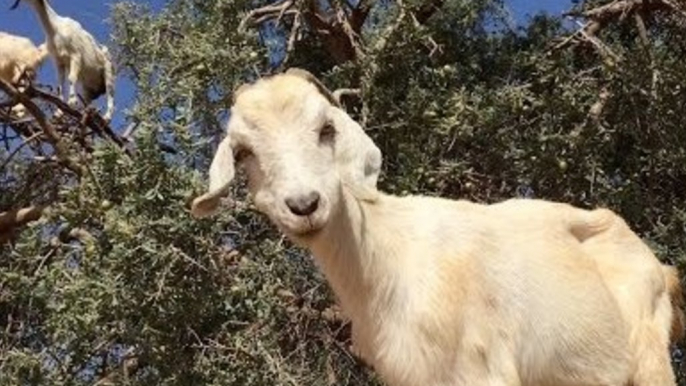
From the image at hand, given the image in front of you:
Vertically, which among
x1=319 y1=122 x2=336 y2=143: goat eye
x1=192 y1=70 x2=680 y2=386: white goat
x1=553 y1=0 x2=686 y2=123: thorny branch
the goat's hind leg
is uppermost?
x1=553 y1=0 x2=686 y2=123: thorny branch

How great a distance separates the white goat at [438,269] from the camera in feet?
11.5

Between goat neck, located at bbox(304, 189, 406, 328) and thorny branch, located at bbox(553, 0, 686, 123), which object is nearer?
goat neck, located at bbox(304, 189, 406, 328)

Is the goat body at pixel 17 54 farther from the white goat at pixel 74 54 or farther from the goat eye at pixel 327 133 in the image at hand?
the goat eye at pixel 327 133

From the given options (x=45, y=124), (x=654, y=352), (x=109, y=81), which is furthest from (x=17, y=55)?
(x=654, y=352)

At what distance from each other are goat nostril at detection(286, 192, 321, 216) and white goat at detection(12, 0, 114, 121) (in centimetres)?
853

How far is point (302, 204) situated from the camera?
3.30 meters

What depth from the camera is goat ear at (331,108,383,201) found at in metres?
3.53

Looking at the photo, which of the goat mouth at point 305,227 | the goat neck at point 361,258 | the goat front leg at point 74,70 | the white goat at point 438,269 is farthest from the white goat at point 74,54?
the goat mouth at point 305,227

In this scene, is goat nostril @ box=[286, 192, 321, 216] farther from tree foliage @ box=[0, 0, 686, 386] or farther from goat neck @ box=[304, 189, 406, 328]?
tree foliage @ box=[0, 0, 686, 386]

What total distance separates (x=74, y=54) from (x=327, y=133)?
882 cm

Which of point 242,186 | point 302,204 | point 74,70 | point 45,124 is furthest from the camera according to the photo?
point 74,70

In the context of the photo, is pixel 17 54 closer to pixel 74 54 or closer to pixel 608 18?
pixel 74 54

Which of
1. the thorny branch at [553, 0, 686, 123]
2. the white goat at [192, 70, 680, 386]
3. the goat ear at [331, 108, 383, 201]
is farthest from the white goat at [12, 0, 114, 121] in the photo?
the goat ear at [331, 108, 383, 201]

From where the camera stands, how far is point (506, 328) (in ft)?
12.6
